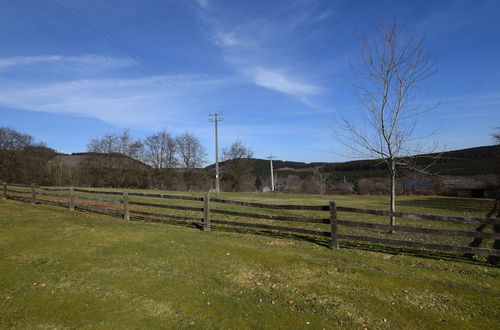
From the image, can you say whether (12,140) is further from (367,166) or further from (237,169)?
(367,166)

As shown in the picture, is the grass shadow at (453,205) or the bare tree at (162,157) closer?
the grass shadow at (453,205)

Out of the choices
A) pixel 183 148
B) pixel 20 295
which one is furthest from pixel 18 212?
pixel 183 148

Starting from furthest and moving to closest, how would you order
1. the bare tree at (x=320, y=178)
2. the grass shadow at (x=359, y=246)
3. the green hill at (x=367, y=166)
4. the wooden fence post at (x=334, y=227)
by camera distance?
the green hill at (x=367, y=166), the bare tree at (x=320, y=178), the wooden fence post at (x=334, y=227), the grass shadow at (x=359, y=246)

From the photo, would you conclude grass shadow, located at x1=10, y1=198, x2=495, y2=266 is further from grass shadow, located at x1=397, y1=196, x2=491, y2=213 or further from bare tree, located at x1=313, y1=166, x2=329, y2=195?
bare tree, located at x1=313, y1=166, x2=329, y2=195

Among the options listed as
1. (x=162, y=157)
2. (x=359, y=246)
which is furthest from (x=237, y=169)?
(x=359, y=246)

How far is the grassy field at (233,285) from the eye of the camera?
13.6ft

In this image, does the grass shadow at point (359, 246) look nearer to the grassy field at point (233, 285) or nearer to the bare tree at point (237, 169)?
the grassy field at point (233, 285)

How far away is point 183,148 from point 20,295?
61212 millimetres

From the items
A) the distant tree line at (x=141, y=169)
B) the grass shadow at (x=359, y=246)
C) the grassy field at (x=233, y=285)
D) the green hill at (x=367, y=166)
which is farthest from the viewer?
the green hill at (x=367, y=166)

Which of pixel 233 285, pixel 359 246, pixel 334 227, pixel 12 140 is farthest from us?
pixel 12 140

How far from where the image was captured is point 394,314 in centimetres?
431

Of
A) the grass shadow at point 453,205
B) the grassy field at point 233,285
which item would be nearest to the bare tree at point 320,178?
the grass shadow at point 453,205

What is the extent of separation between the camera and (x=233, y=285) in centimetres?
543

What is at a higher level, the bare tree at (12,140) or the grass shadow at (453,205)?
the bare tree at (12,140)
